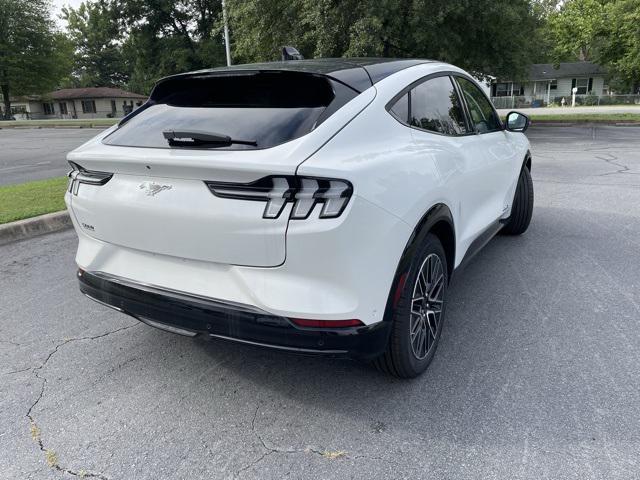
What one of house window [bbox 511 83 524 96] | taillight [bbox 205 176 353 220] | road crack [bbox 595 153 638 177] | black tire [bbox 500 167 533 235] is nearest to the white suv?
taillight [bbox 205 176 353 220]

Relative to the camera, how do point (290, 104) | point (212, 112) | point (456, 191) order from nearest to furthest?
point (290, 104), point (212, 112), point (456, 191)

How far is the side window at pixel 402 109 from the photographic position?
274cm

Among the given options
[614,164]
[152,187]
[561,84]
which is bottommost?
[614,164]

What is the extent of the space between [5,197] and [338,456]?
6.88 metres

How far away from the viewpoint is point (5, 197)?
7199mm

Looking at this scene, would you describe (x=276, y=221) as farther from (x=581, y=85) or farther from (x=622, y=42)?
(x=581, y=85)

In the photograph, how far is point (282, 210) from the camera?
83.9 inches

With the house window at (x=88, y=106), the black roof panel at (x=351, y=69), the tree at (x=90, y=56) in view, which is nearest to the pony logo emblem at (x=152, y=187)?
the black roof panel at (x=351, y=69)

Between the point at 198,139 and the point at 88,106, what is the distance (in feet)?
232

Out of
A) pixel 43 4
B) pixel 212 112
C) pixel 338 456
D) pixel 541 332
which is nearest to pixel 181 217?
pixel 212 112

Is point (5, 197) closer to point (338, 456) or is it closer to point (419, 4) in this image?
point (338, 456)

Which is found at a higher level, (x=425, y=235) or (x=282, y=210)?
(x=282, y=210)

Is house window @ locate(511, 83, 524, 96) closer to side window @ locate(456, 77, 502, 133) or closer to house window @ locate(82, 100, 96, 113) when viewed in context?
house window @ locate(82, 100, 96, 113)

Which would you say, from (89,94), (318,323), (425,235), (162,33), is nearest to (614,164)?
(425,235)
